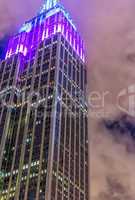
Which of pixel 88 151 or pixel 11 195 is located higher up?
pixel 88 151

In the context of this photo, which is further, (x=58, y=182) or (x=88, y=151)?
(x=88, y=151)

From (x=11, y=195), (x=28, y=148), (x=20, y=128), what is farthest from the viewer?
(x=20, y=128)

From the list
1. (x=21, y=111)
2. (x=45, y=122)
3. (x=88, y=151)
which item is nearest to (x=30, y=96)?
(x=21, y=111)

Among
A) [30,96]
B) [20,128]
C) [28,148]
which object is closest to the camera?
[28,148]

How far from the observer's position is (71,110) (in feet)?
616

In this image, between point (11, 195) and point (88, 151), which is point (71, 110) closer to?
point (88, 151)

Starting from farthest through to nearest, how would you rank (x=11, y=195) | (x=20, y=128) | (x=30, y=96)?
(x=30, y=96)
(x=20, y=128)
(x=11, y=195)

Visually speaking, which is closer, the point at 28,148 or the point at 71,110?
the point at 28,148

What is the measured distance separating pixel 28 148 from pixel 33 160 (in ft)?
27.5

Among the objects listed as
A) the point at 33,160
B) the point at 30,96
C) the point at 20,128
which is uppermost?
the point at 30,96

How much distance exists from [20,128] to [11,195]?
35.3 metres

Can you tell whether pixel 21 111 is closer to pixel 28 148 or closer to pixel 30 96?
pixel 30 96

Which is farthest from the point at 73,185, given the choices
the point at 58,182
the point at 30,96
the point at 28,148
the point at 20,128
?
the point at 30,96

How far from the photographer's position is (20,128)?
177625mm
